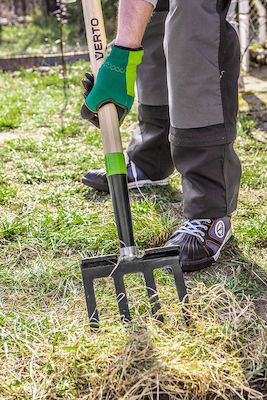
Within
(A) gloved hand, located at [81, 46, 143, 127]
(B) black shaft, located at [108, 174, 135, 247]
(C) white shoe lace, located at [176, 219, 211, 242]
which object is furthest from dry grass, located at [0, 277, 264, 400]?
(A) gloved hand, located at [81, 46, 143, 127]

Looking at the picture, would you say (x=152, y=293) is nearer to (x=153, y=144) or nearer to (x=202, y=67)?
(x=202, y=67)

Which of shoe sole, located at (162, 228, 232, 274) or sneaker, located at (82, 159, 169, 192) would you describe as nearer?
shoe sole, located at (162, 228, 232, 274)

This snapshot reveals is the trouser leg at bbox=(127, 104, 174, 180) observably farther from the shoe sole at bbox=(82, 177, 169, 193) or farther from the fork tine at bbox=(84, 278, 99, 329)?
the fork tine at bbox=(84, 278, 99, 329)

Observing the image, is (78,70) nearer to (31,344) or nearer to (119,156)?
(119,156)

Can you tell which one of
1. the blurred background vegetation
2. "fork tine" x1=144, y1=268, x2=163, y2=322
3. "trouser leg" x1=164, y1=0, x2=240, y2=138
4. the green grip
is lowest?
the blurred background vegetation

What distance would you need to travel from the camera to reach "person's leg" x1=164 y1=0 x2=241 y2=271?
1.66 m

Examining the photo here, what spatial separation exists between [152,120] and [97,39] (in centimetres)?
70

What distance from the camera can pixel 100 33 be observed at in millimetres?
1756

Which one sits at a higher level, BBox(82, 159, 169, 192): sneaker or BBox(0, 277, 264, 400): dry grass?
BBox(0, 277, 264, 400): dry grass

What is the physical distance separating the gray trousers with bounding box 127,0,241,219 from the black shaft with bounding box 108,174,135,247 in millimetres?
343

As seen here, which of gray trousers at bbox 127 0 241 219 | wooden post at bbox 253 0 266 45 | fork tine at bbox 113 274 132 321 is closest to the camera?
fork tine at bbox 113 274 132 321

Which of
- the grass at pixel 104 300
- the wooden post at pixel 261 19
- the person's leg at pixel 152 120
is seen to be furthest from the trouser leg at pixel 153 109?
the wooden post at pixel 261 19

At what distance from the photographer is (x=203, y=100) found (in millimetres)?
1723

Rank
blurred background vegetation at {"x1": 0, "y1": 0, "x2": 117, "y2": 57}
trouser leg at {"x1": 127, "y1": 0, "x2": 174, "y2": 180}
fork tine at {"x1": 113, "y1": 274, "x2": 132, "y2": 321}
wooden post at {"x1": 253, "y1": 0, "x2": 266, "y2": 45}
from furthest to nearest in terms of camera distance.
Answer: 1. blurred background vegetation at {"x1": 0, "y1": 0, "x2": 117, "y2": 57}
2. wooden post at {"x1": 253, "y1": 0, "x2": 266, "y2": 45}
3. trouser leg at {"x1": 127, "y1": 0, "x2": 174, "y2": 180}
4. fork tine at {"x1": 113, "y1": 274, "x2": 132, "y2": 321}
